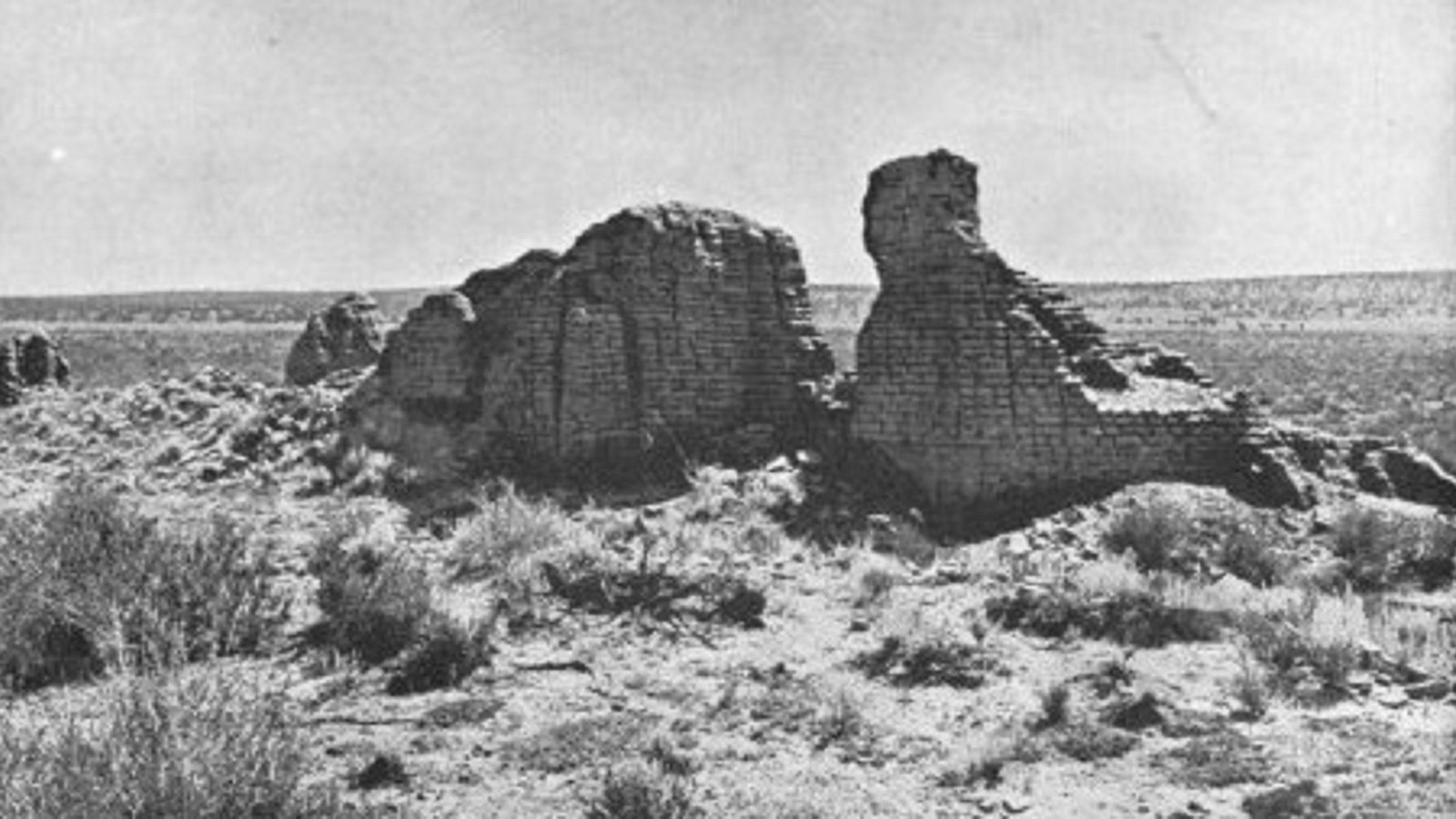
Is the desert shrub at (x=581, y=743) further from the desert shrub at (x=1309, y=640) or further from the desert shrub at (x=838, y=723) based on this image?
the desert shrub at (x=1309, y=640)

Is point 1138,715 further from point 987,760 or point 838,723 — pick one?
point 838,723

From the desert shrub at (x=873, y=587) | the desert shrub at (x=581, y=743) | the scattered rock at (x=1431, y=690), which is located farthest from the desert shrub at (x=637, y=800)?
the scattered rock at (x=1431, y=690)

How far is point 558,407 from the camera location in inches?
551

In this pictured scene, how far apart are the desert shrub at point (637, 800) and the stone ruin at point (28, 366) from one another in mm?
16273

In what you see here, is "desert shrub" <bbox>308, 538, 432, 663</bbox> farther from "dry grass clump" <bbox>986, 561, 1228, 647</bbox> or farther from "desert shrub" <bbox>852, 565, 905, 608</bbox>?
"dry grass clump" <bbox>986, 561, 1228, 647</bbox>

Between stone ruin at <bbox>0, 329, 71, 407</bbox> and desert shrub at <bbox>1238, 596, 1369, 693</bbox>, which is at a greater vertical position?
stone ruin at <bbox>0, 329, 71, 407</bbox>

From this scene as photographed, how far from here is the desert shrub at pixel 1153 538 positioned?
10.9 metres

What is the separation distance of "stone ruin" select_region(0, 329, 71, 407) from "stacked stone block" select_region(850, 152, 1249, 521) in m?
13.6

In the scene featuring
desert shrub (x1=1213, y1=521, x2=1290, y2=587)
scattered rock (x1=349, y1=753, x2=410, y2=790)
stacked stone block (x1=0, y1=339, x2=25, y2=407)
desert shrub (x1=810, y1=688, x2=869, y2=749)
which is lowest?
scattered rock (x1=349, y1=753, x2=410, y2=790)

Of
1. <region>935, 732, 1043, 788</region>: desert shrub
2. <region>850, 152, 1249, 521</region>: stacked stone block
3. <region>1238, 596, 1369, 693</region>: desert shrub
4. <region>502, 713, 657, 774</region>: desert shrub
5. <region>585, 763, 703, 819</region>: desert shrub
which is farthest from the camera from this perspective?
<region>850, 152, 1249, 521</region>: stacked stone block

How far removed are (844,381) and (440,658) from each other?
636 centimetres

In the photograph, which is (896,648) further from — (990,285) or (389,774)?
(990,285)

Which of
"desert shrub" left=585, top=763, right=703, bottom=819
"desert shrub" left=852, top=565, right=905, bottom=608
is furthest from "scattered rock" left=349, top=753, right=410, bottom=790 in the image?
"desert shrub" left=852, top=565, right=905, bottom=608

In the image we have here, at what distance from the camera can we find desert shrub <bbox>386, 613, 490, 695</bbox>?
29.7 feet
